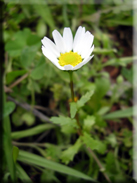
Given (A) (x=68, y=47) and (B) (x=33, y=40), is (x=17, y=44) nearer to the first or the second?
(B) (x=33, y=40)

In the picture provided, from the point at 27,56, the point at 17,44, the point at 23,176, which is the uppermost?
the point at 17,44

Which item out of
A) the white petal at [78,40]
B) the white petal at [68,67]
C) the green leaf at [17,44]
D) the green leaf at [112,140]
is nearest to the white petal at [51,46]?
the white petal at [78,40]

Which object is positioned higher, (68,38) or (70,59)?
(68,38)

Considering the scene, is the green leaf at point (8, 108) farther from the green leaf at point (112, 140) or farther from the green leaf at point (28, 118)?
the green leaf at point (112, 140)

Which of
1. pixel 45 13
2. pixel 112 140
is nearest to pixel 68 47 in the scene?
pixel 112 140

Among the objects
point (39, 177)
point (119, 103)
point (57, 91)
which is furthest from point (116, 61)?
point (39, 177)

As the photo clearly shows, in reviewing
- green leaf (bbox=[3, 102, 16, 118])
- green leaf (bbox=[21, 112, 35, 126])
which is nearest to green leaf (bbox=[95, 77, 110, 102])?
green leaf (bbox=[21, 112, 35, 126])

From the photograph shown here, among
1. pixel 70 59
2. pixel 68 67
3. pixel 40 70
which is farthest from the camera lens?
pixel 40 70
